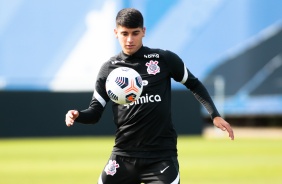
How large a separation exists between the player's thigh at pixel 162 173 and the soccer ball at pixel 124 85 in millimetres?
683

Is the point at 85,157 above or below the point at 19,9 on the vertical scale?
below

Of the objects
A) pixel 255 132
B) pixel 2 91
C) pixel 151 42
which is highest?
pixel 151 42

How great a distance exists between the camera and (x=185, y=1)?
3238 cm

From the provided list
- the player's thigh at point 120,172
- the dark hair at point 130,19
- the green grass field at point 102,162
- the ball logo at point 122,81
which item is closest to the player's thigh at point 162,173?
the player's thigh at point 120,172

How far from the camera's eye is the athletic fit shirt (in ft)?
23.1

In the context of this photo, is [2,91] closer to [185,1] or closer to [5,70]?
[5,70]

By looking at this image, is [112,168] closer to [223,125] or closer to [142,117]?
[142,117]

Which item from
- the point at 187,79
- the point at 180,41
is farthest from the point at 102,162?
the point at 180,41

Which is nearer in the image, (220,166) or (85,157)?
(220,166)

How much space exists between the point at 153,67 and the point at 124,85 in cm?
58

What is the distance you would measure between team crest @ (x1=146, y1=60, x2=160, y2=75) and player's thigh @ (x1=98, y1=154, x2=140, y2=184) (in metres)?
0.92

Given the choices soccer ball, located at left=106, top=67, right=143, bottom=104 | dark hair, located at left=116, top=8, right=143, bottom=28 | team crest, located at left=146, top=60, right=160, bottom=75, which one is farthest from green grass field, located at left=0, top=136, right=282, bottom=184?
dark hair, located at left=116, top=8, right=143, bottom=28

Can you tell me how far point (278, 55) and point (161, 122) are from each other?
82.7 ft

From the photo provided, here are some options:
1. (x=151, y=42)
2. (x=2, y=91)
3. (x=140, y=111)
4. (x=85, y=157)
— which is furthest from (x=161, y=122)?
(x=151, y=42)
